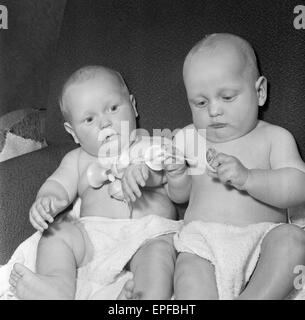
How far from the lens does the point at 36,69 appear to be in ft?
4.27

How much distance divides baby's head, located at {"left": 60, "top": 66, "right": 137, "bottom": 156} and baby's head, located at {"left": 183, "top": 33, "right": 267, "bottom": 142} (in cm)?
13

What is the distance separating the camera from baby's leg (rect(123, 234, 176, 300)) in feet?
2.36

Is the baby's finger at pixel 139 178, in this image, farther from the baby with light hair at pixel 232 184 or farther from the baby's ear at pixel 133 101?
the baby's ear at pixel 133 101

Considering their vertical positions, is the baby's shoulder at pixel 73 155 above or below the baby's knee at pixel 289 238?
above

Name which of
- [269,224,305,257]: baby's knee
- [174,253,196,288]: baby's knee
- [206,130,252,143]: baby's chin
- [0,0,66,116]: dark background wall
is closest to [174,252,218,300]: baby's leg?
[174,253,196,288]: baby's knee

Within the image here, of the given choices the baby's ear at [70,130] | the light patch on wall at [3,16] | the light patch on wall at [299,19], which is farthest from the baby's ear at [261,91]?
the light patch on wall at [3,16]

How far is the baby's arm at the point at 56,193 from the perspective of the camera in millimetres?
816

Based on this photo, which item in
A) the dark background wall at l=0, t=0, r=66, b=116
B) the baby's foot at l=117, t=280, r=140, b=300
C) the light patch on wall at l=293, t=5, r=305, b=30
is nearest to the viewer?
the baby's foot at l=117, t=280, r=140, b=300

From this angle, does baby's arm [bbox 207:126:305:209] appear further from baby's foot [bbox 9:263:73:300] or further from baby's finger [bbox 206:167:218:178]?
baby's foot [bbox 9:263:73:300]

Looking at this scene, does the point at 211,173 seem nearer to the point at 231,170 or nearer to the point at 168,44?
the point at 231,170
